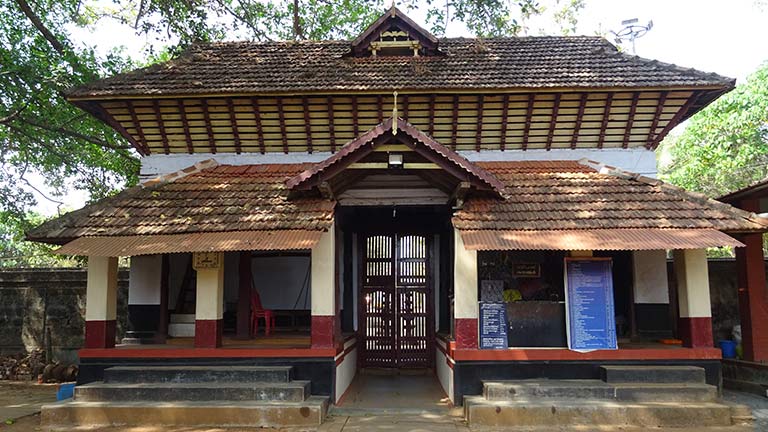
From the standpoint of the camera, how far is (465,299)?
7.34 meters

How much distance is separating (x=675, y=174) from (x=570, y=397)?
1336 centimetres

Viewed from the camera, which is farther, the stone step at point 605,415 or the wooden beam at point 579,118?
the wooden beam at point 579,118

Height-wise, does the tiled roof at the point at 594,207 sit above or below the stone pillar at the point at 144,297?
above

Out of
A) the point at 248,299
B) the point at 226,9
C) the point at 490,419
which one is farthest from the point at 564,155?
the point at 226,9

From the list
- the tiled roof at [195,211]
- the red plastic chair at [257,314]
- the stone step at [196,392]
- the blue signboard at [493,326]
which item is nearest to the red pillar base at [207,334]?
the stone step at [196,392]

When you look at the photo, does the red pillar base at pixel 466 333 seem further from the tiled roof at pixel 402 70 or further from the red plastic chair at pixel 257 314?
the tiled roof at pixel 402 70

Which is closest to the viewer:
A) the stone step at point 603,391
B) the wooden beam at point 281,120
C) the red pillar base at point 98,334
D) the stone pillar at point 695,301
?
the stone step at point 603,391

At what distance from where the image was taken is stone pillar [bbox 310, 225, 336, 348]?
7.35 m

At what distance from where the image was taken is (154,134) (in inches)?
379

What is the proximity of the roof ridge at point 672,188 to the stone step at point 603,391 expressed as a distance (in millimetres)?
2506

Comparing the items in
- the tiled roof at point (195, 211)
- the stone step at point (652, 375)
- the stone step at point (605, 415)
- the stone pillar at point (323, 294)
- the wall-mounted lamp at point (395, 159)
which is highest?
the wall-mounted lamp at point (395, 159)

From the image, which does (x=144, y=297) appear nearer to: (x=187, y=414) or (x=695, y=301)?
(x=187, y=414)

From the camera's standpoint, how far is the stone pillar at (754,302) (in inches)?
338

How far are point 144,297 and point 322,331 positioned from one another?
12.8 ft
